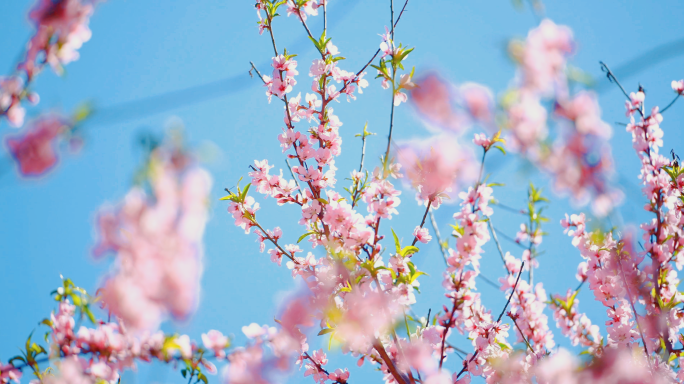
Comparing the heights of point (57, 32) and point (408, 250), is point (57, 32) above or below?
above

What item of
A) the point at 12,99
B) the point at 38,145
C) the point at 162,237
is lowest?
the point at 162,237

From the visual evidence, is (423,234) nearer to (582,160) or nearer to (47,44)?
(582,160)

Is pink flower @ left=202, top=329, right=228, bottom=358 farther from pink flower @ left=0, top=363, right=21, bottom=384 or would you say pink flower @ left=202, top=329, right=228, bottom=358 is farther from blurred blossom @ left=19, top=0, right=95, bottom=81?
blurred blossom @ left=19, top=0, right=95, bottom=81

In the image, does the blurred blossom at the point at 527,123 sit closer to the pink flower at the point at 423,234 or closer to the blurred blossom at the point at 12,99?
the pink flower at the point at 423,234

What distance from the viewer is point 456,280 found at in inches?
74.3

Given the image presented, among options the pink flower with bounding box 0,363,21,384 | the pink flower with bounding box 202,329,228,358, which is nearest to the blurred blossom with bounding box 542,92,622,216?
the pink flower with bounding box 202,329,228,358

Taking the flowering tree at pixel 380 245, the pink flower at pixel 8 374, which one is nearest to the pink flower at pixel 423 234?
the flowering tree at pixel 380 245

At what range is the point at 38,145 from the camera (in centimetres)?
115

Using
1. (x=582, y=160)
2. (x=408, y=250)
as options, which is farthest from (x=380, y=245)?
(x=582, y=160)

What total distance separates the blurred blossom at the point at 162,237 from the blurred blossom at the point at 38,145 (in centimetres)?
40

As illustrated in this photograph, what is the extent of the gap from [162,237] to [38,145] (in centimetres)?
62

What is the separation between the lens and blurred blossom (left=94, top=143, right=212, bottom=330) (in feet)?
2.86

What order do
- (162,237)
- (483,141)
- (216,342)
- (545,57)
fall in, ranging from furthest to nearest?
(483,141)
(216,342)
(545,57)
(162,237)

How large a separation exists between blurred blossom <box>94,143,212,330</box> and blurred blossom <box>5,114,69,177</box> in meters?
0.40
